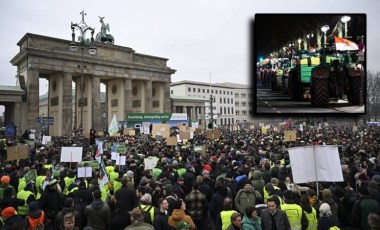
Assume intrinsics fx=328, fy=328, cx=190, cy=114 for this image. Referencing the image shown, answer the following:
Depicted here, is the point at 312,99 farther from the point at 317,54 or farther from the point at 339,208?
the point at 339,208

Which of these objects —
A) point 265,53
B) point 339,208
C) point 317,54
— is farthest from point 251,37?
point 339,208

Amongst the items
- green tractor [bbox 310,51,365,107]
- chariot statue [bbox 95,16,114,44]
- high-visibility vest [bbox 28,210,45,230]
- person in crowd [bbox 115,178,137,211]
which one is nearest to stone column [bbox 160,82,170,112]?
chariot statue [bbox 95,16,114,44]

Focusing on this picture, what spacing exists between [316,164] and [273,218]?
60.5 inches

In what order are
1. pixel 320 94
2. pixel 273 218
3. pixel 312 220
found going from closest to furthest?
1. pixel 273 218
2. pixel 312 220
3. pixel 320 94

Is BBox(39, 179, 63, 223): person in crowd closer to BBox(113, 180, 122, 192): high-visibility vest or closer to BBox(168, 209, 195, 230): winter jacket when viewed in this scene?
BBox(113, 180, 122, 192): high-visibility vest

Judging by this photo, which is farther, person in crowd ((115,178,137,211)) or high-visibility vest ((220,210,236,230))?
person in crowd ((115,178,137,211))

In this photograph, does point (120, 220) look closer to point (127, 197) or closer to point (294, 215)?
point (127, 197)

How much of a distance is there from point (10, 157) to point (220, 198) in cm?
934

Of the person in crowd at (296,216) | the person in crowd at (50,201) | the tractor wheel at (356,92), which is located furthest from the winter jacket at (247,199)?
the person in crowd at (50,201)

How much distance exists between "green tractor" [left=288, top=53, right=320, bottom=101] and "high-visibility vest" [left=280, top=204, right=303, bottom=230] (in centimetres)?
256

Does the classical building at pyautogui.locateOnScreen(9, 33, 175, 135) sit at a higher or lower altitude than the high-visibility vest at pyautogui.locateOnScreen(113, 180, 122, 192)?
higher

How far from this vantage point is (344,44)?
7008mm

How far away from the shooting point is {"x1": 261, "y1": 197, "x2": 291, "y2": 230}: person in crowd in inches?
214

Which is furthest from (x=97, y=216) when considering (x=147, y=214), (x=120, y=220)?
(x=147, y=214)
